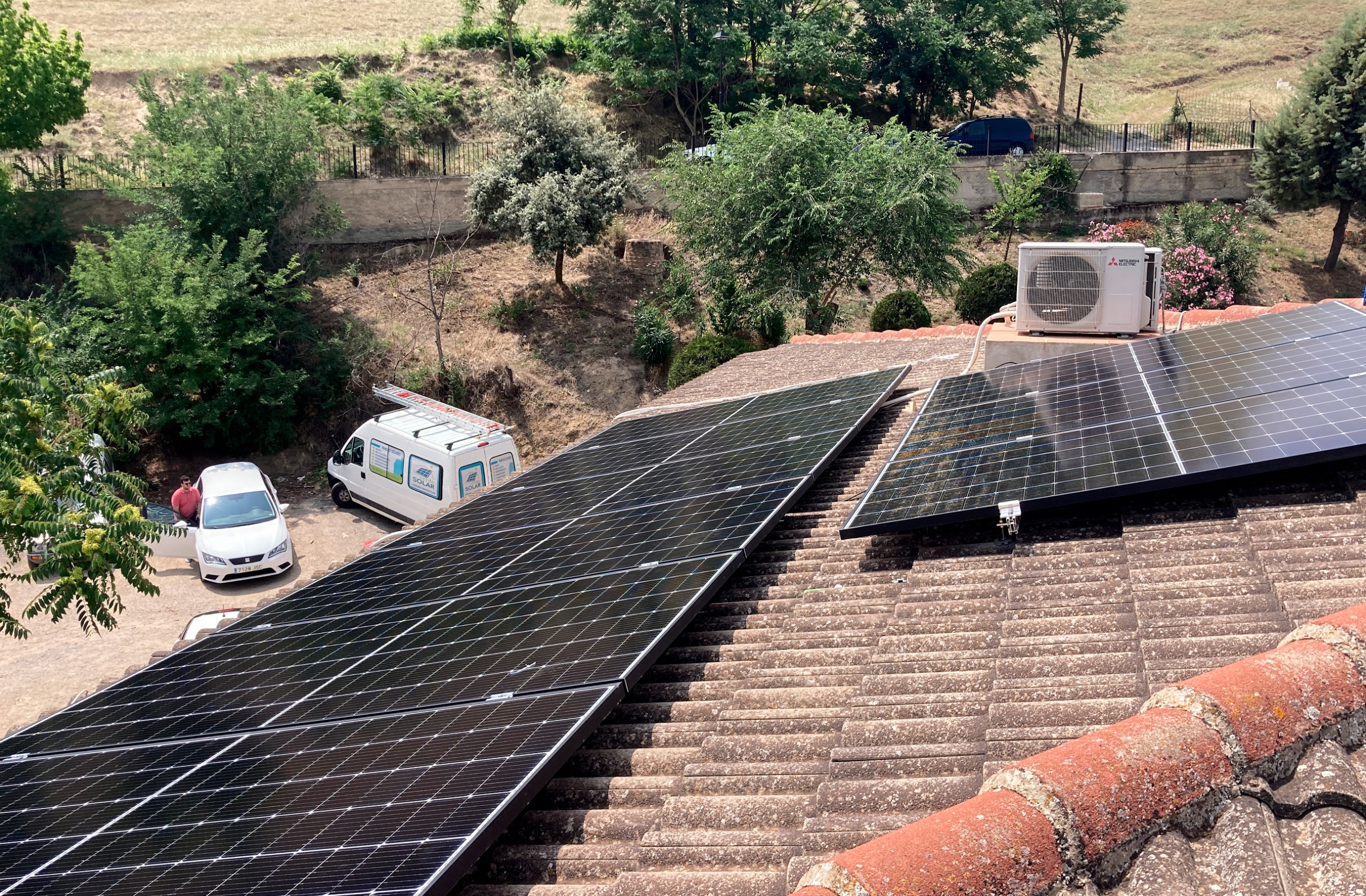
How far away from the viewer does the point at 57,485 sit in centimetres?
1228

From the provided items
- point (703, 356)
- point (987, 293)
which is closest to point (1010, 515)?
point (703, 356)

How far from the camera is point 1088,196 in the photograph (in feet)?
147

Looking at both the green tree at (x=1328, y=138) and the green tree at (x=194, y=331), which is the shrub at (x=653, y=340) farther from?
the green tree at (x=1328, y=138)

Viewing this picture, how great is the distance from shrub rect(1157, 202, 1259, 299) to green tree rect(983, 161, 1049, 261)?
15.8 ft

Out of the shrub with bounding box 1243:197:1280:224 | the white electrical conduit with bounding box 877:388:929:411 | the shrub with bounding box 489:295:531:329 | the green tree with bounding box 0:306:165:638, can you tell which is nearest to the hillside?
the shrub with bounding box 1243:197:1280:224

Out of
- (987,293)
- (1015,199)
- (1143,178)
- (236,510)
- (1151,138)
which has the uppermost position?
(1151,138)

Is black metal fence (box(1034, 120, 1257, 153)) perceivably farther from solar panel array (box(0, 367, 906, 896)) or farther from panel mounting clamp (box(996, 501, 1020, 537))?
panel mounting clamp (box(996, 501, 1020, 537))

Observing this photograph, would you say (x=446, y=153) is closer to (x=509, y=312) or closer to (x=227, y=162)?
(x=509, y=312)

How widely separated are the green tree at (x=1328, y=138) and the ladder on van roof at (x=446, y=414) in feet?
114

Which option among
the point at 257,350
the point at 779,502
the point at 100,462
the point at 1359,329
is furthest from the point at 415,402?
the point at 1359,329

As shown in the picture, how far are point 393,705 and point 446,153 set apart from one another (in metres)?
40.1

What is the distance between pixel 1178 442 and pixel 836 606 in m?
2.52

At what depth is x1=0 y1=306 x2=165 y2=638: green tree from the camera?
11.4 metres

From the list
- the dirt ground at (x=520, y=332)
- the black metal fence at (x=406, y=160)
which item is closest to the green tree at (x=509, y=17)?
the black metal fence at (x=406, y=160)
